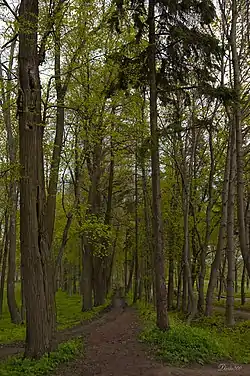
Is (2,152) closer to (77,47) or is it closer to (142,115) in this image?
(142,115)

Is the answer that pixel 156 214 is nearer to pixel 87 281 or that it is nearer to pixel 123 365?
pixel 123 365

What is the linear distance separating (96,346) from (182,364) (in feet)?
11.2

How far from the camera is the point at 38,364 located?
868 centimetres

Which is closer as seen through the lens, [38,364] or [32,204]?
[38,364]

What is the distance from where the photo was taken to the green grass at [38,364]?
26.9 ft

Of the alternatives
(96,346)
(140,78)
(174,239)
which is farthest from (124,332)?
(174,239)

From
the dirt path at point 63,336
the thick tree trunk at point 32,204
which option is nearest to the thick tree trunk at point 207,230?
the dirt path at point 63,336

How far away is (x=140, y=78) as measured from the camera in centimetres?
1259

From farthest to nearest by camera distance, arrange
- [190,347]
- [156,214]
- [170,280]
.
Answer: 1. [170,280]
2. [156,214]
3. [190,347]

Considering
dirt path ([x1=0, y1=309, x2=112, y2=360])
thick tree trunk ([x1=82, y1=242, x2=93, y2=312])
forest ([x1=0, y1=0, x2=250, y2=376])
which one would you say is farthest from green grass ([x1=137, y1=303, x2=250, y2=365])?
thick tree trunk ([x1=82, y1=242, x2=93, y2=312])

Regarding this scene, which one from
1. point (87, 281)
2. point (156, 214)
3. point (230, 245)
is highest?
point (156, 214)

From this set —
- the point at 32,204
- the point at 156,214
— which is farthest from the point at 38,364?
the point at 156,214

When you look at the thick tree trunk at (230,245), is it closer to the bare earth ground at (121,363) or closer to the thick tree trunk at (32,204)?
the bare earth ground at (121,363)

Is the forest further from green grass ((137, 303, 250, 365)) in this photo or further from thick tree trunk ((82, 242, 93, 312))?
thick tree trunk ((82, 242, 93, 312))
